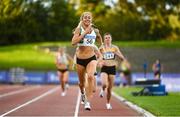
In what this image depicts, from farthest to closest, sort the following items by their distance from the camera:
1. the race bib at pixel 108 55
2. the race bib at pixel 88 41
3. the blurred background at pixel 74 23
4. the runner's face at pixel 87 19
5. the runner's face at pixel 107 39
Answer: the blurred background at pixel 74 23, the race bib at pixel 108 55, the runner's face at pixel 107 39, the race bib at pixel 88 41, the runner's face at pixel 87 19

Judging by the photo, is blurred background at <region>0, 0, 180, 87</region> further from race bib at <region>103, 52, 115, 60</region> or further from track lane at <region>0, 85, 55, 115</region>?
race bib at <region>103, 52, 115, 60</region>

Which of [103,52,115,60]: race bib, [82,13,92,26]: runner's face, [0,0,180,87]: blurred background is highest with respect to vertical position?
[0,0,180,87]: blurred background

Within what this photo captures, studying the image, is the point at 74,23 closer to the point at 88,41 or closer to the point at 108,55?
the point at 108,55

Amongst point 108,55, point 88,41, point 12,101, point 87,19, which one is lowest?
point 12,101

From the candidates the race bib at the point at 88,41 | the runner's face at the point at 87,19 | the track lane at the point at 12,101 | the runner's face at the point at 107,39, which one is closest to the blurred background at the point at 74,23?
the track lane at the point at 12,101

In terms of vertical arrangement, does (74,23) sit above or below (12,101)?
above

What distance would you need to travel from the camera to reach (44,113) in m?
16.5

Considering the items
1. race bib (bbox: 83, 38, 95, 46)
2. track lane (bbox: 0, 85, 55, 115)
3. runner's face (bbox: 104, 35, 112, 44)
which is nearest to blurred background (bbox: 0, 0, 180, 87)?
track lane (bbox: 0, 85, 55, 115)

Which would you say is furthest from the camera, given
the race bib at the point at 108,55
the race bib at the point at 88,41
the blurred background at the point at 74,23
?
the blurred background at the point at 74,23

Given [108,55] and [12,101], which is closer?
[108,55]

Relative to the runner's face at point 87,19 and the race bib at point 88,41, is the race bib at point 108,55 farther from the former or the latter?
the runner's face at point 87,19

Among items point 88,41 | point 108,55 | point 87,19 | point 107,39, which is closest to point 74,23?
point 108,55

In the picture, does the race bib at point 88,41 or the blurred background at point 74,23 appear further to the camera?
the blurred background at point 74,23

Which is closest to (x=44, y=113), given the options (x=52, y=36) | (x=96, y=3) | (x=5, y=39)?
(x=96, y=3)
